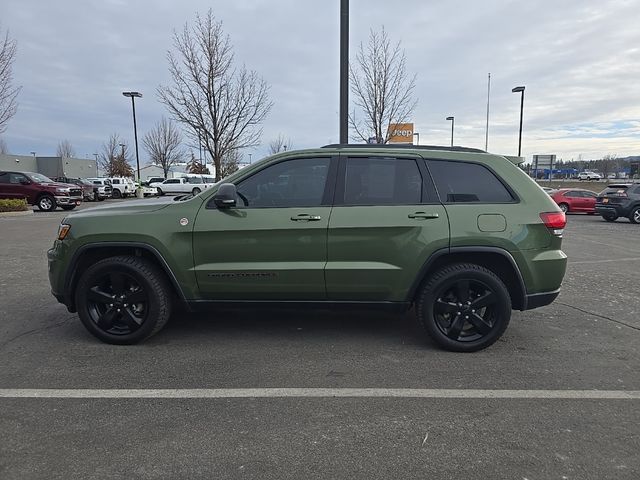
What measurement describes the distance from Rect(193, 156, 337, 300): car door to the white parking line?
1001 millimetres

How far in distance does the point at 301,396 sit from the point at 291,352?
827mm

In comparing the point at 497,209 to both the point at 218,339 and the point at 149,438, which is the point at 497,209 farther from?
the point at 149,438

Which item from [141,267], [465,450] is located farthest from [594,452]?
[141,267]

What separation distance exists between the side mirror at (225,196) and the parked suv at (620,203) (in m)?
19.3

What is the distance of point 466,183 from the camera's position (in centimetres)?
422

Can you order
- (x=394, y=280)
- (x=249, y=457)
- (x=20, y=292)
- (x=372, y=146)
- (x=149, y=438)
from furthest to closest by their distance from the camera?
(x=20, y=292)
(x=372, y=146)
(x=394, y=280)
(x=149, y=438)
(x=249, y=457)

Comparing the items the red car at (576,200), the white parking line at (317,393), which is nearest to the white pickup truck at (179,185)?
the red car at (576,200)

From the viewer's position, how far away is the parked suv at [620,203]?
722 inches

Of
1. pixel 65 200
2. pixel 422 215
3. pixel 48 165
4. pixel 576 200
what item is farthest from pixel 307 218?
pixel 48 165

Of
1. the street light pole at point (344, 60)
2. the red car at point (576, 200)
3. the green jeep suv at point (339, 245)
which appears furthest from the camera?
the red car at point (576, 200)

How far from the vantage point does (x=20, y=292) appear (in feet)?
20.3

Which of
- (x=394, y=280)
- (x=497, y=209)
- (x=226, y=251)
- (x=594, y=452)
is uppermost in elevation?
(x=497, y=209)

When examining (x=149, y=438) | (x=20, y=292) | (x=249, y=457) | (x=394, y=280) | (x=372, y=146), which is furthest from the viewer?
(x=20, y=292)

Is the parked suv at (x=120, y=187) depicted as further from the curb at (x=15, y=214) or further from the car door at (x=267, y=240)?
the car door at (x=267, y=240)
